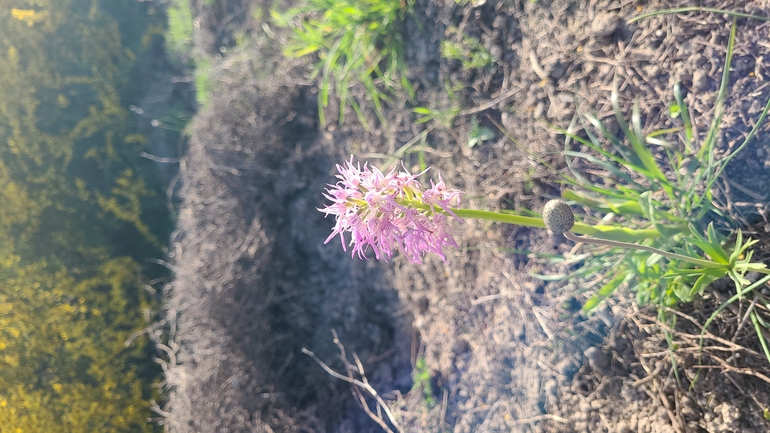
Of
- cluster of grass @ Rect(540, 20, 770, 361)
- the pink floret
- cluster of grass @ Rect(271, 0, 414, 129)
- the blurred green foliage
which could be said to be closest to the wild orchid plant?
the pink floret

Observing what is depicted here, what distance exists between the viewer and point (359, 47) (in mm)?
2656

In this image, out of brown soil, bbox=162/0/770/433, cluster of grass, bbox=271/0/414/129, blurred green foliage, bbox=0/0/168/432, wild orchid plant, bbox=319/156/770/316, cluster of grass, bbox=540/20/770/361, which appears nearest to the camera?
wild orchid plant, bbox=319/156/770/316

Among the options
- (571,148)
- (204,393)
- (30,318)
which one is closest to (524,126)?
(571,148)

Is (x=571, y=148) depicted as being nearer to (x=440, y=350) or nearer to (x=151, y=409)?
(x=440, y=350)

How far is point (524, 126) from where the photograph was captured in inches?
84.7

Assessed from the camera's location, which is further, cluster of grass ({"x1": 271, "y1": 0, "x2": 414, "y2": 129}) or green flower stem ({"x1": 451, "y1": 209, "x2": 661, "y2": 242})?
cluster of grass ({"x1": 271, "y1": 0, "x2": 414, "y2": 129})

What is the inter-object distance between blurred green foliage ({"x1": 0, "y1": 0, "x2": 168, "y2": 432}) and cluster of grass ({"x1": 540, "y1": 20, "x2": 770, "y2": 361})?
367 cm

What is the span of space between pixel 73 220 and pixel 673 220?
4338 mm

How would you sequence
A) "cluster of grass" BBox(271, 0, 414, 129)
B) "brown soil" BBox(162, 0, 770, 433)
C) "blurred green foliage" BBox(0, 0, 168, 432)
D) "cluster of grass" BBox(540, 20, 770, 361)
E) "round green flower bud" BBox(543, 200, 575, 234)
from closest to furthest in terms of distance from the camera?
"round green flower bud" BBox(543, 200, 575, 234) → "cluster of grass" BBox(540, 20, 770, 361) → "brown soil" BBox(162, 0, 770, 433) → "cluster of grass" BBox(271, 0, 414, 129) → "blurred green foliage" BBox(0, 0, 168, 432)

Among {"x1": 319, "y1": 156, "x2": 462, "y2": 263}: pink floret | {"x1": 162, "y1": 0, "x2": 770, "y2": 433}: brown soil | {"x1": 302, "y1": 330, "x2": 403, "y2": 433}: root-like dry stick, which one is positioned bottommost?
{"x1": 302, "y1": 330, "x2": 403, "y2": 433}: root-like dry stick

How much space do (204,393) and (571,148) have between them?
267 cm

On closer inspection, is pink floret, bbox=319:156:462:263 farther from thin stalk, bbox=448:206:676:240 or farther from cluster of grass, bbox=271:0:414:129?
cluster of grass, bbox=271:0:414:129

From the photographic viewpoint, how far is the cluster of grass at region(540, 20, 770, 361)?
50.9 inches

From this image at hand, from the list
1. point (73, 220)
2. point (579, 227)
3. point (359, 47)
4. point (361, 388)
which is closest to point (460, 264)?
point (361, 388)
